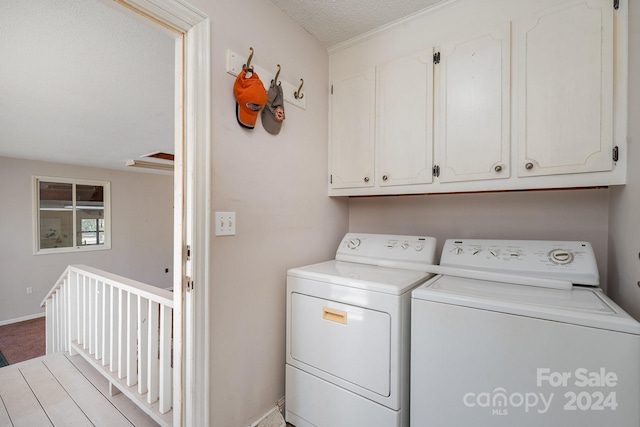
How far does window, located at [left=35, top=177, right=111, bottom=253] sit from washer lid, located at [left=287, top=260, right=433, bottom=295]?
562 cm

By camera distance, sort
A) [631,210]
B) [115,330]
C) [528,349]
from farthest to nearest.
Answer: [115,330], [631,210], [528,349]

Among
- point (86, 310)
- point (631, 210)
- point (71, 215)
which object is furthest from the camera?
point (71, 215)

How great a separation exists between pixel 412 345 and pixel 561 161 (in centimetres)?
106

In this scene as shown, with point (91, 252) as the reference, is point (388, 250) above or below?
above

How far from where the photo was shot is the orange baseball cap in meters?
1.31

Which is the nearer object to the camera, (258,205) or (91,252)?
(258,205)

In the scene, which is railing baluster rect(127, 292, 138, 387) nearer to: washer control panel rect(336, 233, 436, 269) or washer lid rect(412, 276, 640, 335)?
washer control panel rect(336, 233, 436, 269)

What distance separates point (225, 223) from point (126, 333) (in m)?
1.47

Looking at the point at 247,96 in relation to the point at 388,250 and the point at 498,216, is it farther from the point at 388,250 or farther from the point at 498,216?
the point at 498,216

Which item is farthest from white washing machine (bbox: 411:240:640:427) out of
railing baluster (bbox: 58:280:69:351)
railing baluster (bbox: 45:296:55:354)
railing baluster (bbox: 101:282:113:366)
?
railing baluster (bbox: 45:296:55:354)

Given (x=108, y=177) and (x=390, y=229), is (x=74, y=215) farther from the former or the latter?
(x=390, y=229)

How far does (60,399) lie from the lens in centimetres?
198

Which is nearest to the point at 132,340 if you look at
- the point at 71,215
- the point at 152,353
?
the point at 152,353

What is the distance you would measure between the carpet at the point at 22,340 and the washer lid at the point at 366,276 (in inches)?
178
